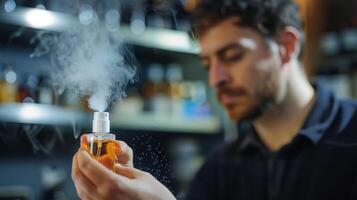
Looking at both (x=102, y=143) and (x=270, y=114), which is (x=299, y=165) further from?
(x=102, y=143)

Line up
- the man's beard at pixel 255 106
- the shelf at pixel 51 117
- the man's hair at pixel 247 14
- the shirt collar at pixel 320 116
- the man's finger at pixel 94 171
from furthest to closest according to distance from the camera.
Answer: the shirt collar at pixel 320 116
the man's beard at pixel 255 106
the man's hair at pixel 247 14
the shelf at pixel 51 117
the man's finger at pixel 94 171

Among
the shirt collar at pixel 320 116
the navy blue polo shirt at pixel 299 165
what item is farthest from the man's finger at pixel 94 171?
the shirt collar at pixel 320 116

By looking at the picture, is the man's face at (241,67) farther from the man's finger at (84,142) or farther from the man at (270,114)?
the man's finger at (84,142)

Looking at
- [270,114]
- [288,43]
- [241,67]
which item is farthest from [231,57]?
[270,114]

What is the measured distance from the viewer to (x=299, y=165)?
1.13 m

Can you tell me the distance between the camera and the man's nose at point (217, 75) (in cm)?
71

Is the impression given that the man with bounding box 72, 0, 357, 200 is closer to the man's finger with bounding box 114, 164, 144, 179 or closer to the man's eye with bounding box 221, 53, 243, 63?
the man's eye with bounding box 221, 53, 243, 63

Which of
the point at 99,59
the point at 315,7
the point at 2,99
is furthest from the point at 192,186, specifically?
the point at 315,7

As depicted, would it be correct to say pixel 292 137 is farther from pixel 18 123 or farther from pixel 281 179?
Result: pixel 18 123

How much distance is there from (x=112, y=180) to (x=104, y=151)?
2 centimetres

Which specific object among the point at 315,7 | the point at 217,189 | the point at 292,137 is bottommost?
the point at 217,189

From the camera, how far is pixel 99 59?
1.24ft

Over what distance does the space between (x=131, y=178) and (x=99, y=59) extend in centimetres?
10

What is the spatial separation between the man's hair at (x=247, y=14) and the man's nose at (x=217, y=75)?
0.07 meters
